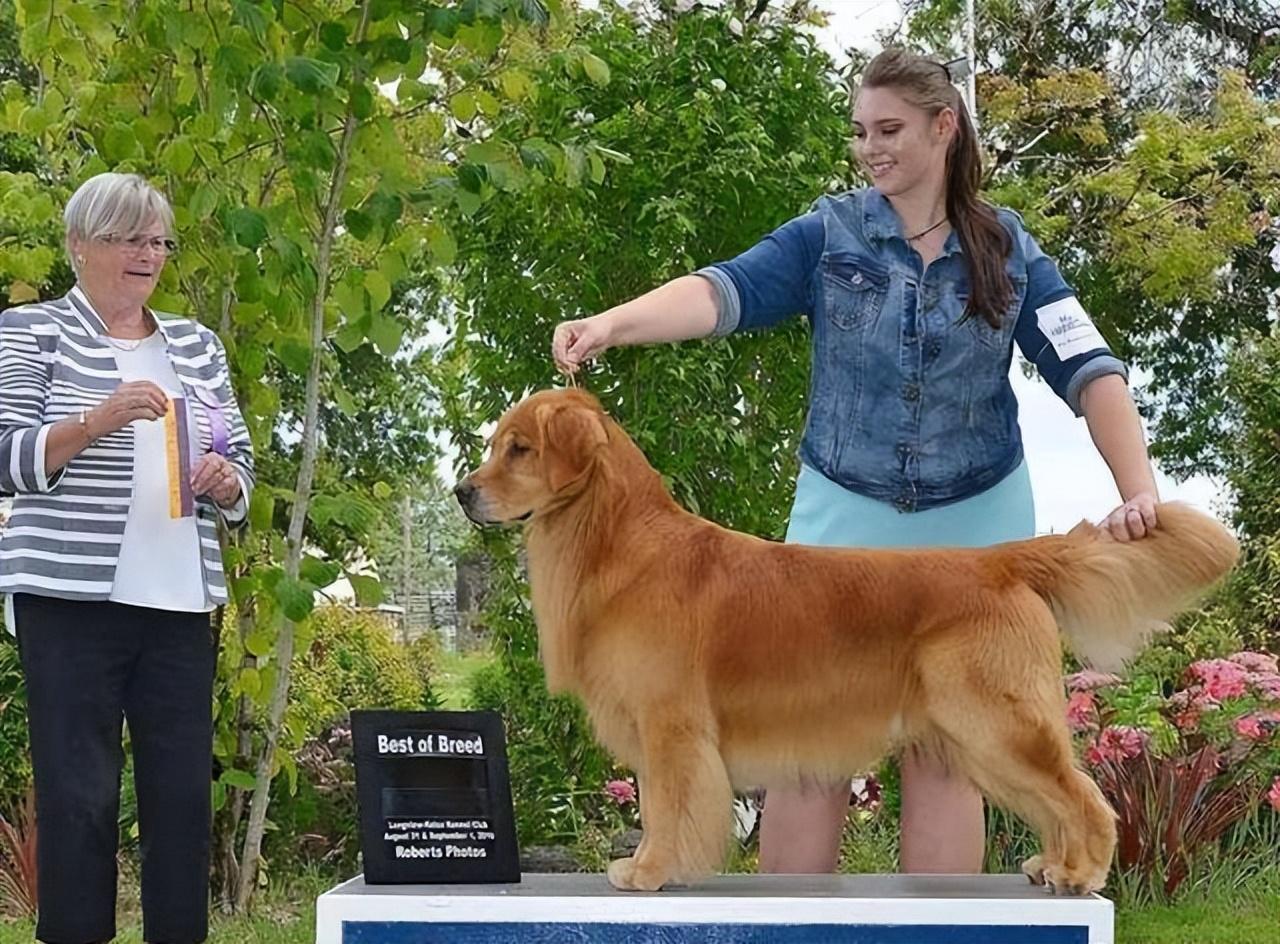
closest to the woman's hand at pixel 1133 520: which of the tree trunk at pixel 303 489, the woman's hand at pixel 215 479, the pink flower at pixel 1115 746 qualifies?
the woman's hand at pixel 215 479

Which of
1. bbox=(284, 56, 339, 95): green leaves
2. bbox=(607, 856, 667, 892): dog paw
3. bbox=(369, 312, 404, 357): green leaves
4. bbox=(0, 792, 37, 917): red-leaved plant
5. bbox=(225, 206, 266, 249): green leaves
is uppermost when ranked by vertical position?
bbox=(284, 56, 339, 95): green leaves

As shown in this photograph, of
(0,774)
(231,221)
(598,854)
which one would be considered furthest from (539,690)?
(231,221)

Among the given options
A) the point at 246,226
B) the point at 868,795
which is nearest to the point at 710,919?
the point at 246,226

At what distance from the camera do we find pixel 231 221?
11.6ft

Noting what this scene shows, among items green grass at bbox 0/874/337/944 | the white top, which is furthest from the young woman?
green grass at bbox 0/874/337/944

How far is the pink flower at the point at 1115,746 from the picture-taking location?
530 centimetres

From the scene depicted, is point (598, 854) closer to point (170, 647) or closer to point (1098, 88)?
point (170, 647)

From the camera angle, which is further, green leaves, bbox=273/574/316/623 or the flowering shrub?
the flowering shrub

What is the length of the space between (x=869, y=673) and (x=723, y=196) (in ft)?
9.26

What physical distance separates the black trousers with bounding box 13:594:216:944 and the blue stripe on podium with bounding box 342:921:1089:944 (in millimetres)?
733

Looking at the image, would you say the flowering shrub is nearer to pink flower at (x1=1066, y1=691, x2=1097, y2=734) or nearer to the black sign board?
pink flower at (x1=1066, y1=691, x2=1097, y2=734)

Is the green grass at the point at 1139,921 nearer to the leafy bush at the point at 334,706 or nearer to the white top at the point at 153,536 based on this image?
the leafy bush at the point at 334,706

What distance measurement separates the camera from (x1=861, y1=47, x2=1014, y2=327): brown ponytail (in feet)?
9.19

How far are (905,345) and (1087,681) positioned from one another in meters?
2.99
